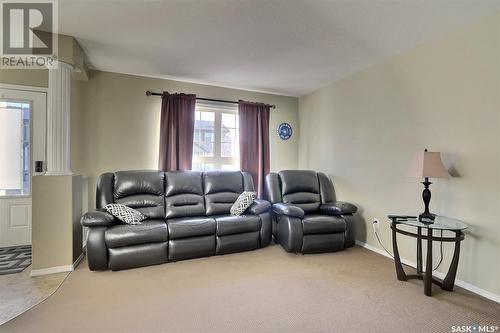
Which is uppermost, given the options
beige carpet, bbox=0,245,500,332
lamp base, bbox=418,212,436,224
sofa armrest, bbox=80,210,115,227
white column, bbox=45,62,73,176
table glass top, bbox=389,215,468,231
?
white column, bbox=45,62,73,176

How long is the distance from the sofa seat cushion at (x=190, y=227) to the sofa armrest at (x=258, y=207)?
56 cm

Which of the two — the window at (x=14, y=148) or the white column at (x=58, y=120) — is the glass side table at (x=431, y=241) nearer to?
the white column at (x=58, y=120)

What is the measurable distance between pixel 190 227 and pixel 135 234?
582mm

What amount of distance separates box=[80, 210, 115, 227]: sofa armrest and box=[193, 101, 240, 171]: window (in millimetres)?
1630

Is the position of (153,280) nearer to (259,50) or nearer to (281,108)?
(259,50)

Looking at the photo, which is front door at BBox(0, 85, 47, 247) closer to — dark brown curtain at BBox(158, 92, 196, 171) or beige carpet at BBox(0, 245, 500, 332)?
beige carpet at BBox(0, 245, 500, 332)

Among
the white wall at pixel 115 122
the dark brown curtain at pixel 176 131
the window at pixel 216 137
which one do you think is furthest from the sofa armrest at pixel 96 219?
the window at pixel 216 137

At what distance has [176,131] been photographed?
3.69m

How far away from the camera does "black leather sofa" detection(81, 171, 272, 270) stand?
254cm

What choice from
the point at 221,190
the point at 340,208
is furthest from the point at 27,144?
the point at 340,208

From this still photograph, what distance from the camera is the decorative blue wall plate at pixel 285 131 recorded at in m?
4.57

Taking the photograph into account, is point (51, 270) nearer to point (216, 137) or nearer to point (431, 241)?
point (216, 137)

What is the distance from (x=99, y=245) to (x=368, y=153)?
11.2 feet

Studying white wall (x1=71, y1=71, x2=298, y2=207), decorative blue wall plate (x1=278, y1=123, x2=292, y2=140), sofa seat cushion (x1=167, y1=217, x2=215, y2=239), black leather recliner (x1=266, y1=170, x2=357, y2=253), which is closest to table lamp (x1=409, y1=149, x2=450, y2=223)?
black leather recliner (x1=266, y1=170, x2=357, y2=253)
